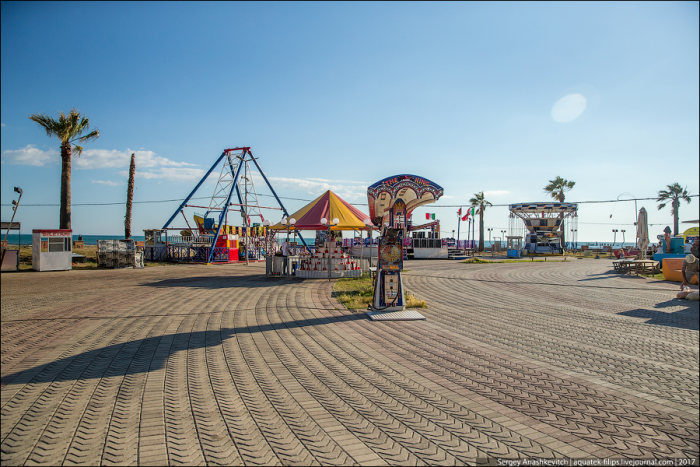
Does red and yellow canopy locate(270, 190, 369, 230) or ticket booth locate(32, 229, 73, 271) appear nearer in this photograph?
ticket booth locate(32, 229, 73, 271)

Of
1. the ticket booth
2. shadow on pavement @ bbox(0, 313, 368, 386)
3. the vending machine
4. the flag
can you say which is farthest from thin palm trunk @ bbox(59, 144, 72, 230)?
the flag

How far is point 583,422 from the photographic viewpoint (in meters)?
3.53

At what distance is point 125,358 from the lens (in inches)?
214

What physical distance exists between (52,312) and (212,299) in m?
3.66

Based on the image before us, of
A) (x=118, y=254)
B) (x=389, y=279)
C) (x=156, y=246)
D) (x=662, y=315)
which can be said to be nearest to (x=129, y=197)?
(x=156, y=246)

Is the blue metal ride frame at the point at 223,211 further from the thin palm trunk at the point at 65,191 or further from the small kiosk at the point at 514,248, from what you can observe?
the small kiosk at the point at 514,248

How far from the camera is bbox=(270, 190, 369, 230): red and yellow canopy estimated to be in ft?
57.8

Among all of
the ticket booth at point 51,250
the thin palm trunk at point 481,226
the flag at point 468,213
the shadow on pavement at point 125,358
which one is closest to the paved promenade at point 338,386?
the shadow on pavement at point 125,358

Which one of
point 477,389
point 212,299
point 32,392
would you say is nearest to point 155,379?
point 32,392

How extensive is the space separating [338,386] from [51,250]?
1892cm

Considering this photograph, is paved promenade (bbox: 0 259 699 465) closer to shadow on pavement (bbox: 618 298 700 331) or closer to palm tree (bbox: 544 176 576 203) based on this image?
shadow on pavement (bbox: 618 298 700 331)

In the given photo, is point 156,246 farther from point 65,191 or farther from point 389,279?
point 389,279

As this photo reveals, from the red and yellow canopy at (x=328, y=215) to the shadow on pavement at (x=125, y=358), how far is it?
1040 cm

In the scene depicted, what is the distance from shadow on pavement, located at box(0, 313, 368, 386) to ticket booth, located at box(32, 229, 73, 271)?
14.9m
